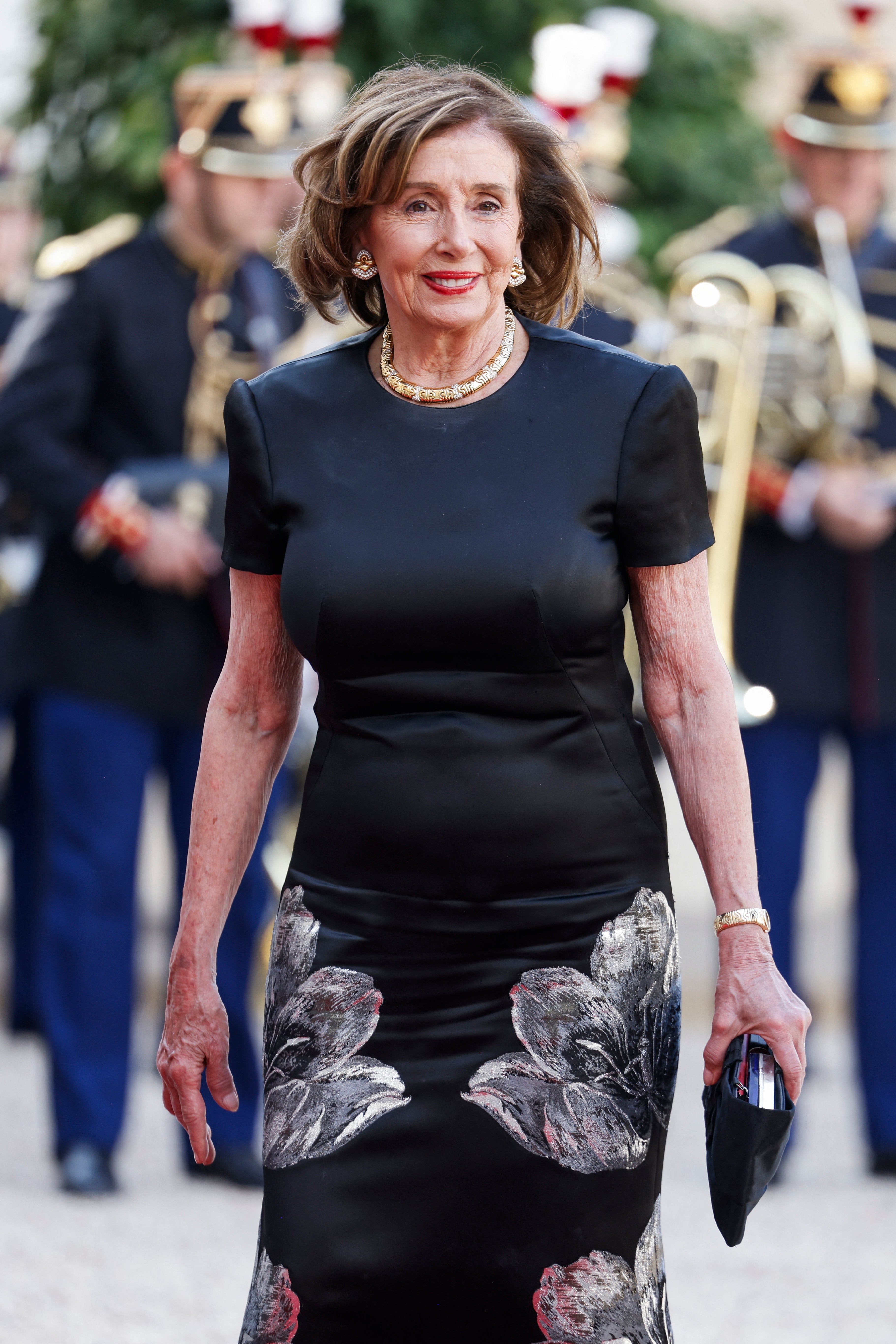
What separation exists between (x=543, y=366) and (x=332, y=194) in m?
0.35

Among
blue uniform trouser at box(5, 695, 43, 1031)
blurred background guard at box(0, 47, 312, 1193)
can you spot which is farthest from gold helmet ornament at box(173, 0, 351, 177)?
blue uniform trouser at box(5, 695, 43, 1031)

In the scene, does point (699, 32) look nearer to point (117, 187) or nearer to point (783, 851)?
point (117, 187)

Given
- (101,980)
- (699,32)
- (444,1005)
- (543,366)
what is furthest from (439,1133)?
(699,32)

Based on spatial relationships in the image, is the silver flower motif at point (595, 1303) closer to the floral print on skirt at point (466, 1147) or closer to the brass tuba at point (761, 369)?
the floral print on skirt at point (466, 1147)

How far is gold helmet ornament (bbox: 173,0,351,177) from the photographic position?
5367 millimetres

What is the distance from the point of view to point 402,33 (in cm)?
1045

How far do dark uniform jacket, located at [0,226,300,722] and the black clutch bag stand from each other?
2739mm

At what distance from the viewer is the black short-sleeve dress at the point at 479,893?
8.95 feet

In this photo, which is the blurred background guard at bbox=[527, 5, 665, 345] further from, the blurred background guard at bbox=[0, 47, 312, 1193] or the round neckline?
the round neckline

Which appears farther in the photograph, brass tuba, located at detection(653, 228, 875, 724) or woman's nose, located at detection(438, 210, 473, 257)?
brass tuba, located at detection(653, 228, 875, 724)

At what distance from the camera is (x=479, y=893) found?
9.08ft

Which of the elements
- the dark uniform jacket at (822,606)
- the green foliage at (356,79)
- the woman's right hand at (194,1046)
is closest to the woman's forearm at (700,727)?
the woman's right hand at (194,1046)

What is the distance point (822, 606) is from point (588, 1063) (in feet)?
9.95

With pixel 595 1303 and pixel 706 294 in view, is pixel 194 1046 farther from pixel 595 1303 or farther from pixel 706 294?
pixel 706 294
